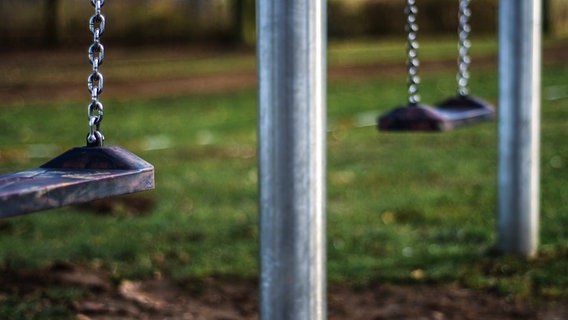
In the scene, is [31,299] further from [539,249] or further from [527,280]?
[539,249]

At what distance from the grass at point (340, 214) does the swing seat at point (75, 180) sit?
162 centimetres

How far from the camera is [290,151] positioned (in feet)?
8.87

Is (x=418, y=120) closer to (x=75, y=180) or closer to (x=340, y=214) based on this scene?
(x=75, y=180)

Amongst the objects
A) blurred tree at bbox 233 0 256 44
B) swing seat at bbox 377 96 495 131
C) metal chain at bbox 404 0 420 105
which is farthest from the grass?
blurred tree at bbox 233 0 256 44

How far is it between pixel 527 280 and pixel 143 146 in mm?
5599

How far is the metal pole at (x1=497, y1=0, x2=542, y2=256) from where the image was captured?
4.54 meters

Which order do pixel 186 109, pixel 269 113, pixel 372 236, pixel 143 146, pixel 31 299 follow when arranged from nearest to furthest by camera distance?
1. pixel 269 113
2. pixel 31 299
3. pixel 372 236
4. pixel 143 146
5. pixel 186 109

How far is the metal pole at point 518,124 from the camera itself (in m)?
4.54

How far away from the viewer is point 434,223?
18.4ft

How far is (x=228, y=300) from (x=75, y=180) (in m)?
1.98

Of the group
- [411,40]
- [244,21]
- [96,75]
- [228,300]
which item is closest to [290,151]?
[96,75]

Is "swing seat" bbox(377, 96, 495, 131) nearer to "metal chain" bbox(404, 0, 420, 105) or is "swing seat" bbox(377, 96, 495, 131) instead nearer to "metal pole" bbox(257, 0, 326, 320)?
"metal chain" bbox(404, 0, 420, 105)

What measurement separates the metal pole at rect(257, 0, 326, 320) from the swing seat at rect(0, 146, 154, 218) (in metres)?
0.39

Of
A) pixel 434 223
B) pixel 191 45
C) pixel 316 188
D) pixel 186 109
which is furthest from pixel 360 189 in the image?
pixel 191 45
